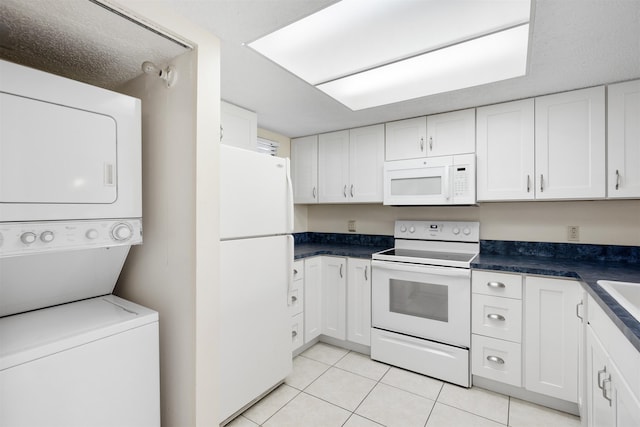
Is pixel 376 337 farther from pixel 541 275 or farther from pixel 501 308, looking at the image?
pixel 541 275

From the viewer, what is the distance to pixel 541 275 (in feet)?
6.32

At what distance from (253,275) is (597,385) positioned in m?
1.79

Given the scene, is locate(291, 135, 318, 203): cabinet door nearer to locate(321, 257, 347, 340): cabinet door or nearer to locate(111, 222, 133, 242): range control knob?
locate(321, 257, 347, 340): cabinet door

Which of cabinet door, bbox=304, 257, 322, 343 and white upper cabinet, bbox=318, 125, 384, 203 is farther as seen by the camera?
white upper cabinet, bbox=318, 125, 384, 203

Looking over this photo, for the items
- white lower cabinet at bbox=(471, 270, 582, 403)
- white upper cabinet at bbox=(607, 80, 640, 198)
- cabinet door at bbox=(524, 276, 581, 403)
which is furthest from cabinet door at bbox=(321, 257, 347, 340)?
white upper cabinet at bbox=(607, 80, 640, 198)

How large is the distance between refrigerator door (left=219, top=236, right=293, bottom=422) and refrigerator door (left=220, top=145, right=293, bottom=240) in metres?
0.08

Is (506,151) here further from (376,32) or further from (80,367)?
(80,367)

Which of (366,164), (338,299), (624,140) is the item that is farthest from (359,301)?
(624,140)

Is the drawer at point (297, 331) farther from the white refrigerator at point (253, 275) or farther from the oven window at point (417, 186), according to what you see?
the oven window at point (417, 186)

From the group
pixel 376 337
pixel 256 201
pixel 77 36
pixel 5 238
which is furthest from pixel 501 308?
pixel 77 36

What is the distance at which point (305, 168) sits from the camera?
3.36 meters

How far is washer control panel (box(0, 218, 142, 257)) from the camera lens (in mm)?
1056

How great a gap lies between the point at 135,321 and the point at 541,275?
2280 millimetres

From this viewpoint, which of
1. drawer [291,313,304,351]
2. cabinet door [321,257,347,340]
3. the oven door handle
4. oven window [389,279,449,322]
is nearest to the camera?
the oven door handle
